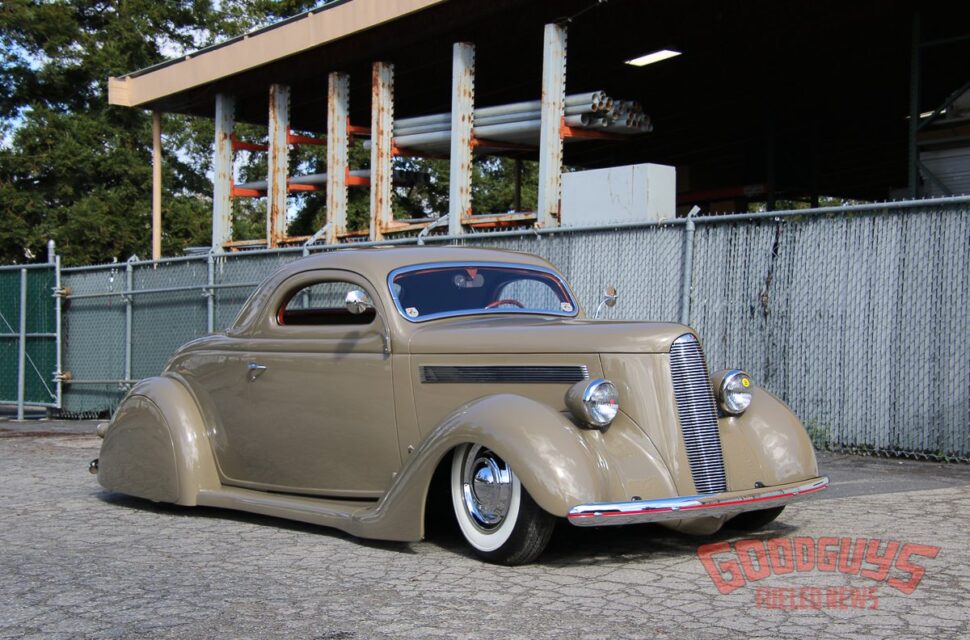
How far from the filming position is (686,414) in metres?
5.16

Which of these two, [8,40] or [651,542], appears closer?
[651,542]

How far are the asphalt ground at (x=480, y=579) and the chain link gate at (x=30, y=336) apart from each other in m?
8.04

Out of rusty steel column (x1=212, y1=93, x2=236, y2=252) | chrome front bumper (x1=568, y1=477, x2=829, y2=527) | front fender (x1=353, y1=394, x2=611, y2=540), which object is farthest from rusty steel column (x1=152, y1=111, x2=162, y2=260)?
chrome front bumper (x1=568, y1=477, x2=829, y2=527)

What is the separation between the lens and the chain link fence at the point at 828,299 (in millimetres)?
8375

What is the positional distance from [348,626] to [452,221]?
11.8 m

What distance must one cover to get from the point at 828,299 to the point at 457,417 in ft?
15.9

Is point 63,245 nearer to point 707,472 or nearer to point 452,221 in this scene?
point 452,221

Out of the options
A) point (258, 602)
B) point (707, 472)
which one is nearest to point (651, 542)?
point (707, 472)

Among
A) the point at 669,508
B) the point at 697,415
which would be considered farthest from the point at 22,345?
the point at 669,508

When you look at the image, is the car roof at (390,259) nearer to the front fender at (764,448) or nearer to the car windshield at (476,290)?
the car windshield at (476,290)

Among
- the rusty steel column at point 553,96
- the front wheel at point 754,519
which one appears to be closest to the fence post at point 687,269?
the front wheel at point 754,519

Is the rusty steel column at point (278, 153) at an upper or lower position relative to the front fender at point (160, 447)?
upper

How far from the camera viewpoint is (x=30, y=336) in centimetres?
1447

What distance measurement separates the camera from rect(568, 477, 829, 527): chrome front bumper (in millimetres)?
4648
